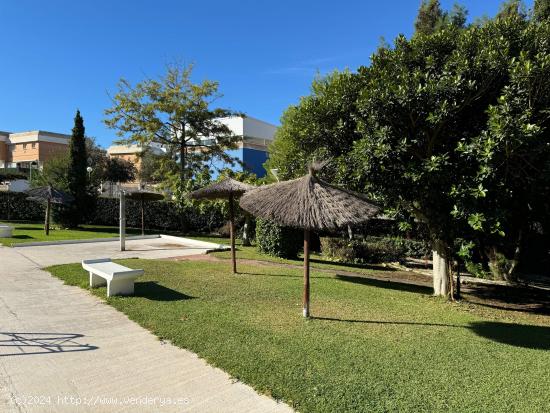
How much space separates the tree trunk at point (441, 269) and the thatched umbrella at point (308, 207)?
3.46 m

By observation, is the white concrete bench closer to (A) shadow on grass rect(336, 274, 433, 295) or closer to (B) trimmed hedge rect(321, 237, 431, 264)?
(A) shadow on grass rect(336, 274, 433, 295)

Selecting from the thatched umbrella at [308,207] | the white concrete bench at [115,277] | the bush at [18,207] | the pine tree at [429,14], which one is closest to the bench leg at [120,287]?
the white concrete bench at [115,277]

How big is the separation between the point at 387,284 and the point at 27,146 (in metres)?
68.4

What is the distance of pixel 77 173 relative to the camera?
24.2m

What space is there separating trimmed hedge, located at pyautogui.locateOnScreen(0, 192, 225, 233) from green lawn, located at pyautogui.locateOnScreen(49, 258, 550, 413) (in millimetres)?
15715

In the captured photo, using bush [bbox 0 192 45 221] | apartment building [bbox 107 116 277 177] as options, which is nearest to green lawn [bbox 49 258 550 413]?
bush [bbox 0 192 45 221]

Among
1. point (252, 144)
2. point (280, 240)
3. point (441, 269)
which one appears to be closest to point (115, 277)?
point (441, 269)

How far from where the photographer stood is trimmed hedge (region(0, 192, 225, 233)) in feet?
84.9

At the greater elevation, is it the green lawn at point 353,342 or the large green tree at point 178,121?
the large green tree at point 178,121

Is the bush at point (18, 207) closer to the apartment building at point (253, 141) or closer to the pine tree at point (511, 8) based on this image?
the apartment building at point (253, 141)

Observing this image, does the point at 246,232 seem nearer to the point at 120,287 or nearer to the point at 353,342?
the point at 120,287

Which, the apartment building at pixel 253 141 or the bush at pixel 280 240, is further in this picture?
the apartment building at pixel 253 141

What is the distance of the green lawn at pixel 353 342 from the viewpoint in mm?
4195

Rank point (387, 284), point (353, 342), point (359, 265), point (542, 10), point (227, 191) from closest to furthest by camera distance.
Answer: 1. point (353, 342)
2. point (227, 191)
3. point (387, 284)
4. point (542, 10)
5. point (359, 265)
